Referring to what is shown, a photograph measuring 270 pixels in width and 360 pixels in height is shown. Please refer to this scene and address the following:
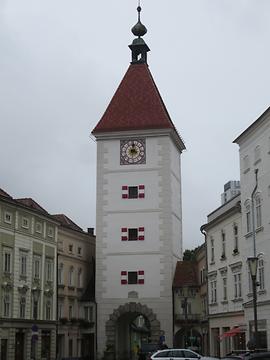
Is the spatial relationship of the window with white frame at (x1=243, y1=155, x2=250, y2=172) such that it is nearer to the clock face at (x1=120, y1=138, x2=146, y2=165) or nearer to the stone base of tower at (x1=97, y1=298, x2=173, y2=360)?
the stone base of tower at (x1=97, y1=298, x2=173, y2=360)

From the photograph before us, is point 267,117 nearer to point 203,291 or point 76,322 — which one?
point 203,291

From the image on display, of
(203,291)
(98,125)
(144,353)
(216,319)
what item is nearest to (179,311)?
(203,291)

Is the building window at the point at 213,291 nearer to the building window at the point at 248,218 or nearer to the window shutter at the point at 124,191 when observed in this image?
the building window at the point at 248,218

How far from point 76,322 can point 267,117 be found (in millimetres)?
36919

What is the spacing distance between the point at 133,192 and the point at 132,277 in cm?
791

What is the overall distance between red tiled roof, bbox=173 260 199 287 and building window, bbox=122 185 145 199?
7472 mm

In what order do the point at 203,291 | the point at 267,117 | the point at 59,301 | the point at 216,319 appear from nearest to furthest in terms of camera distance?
the point at 267,117 → the point at 216,319 → the point at 203,291 → the point at 59,301

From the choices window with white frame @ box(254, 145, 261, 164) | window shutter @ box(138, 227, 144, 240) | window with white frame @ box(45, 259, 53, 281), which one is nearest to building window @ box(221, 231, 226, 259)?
window with white frame @ box(254, 145, 261, 164)

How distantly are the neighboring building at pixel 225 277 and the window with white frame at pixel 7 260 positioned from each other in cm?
1499

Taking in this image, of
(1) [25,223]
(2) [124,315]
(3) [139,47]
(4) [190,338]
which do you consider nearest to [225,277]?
(1) [25,223]

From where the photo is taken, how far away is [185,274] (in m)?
64.0

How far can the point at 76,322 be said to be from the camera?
66.5m

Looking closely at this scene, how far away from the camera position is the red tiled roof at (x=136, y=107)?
67.6 m

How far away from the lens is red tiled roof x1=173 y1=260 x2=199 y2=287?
62.4m
